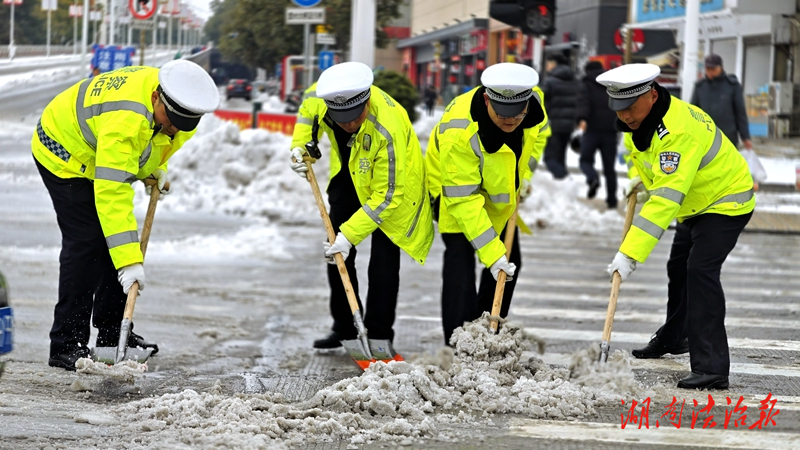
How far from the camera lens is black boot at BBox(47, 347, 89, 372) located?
5.40 meters

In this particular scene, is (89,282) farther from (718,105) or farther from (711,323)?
(718,105)

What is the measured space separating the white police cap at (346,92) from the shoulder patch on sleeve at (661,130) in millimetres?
1490

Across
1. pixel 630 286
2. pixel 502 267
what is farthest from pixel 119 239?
pixel 630 286

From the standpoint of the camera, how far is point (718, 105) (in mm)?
12109

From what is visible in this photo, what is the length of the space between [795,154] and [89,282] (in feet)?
64.7

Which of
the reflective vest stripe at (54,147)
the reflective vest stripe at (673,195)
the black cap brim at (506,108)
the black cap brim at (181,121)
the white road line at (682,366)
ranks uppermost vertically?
the black cap brim at (506,108)

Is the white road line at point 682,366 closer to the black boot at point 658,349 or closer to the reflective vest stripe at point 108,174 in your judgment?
the black boot at point 658,349

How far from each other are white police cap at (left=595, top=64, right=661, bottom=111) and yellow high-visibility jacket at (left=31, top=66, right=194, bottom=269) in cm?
219

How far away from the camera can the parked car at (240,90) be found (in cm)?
2204

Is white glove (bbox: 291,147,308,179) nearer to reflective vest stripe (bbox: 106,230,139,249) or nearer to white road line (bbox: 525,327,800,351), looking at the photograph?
reflective vest stripe (bbox: 106,230,139,249)

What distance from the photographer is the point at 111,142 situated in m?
4.95

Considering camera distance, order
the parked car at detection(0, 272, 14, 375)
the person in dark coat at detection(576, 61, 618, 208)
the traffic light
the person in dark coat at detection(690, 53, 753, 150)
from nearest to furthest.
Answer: the parked car at detection(0, 272, 14, 375) < the person in dark coat at detection(690, 53, 753, 150) < the traffic light < the person in dark coat at detection(576, 61, 618, 208)

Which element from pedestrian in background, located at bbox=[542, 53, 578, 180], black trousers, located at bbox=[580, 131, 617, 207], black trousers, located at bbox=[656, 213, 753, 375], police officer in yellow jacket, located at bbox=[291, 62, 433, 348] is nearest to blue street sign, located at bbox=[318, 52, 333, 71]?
pedestrian in background, located at bbox=[542, 53, 578, 180]

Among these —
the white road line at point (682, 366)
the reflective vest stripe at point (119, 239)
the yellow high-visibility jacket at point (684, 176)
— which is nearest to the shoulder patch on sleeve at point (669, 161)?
the yellow high-visibility jacket at point (684, 176)
